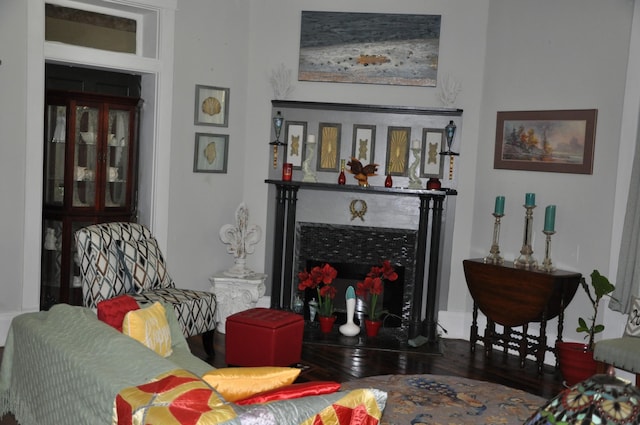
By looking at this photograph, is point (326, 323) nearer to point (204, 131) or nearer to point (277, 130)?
point (277, 130)

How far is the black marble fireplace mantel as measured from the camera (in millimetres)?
5461

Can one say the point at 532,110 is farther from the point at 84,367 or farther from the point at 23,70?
the point at 84,367

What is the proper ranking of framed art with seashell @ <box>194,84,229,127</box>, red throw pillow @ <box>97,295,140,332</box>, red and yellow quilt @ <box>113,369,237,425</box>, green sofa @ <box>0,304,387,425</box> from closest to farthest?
red and yellow quilt @ <box>113,369,237,425</box> → green sofa @ <box>0,304,387,425</box> → red throw pillow @ <box>97,295,140,332</box> → framed art with seashell @ <box>194,84,229,127</box>

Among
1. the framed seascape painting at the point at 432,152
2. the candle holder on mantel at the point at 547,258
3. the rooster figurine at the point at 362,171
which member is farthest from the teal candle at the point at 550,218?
the rooster figurine at the point at 362,171

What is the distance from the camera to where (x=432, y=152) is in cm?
572

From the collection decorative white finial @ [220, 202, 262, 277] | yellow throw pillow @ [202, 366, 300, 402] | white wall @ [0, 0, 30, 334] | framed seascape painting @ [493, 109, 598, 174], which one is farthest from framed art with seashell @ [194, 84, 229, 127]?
yellow throw pillow @ [202, 366, 300, 402]

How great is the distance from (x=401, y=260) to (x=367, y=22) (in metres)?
2.01

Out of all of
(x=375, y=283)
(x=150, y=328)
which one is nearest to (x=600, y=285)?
(x=375, y=283)

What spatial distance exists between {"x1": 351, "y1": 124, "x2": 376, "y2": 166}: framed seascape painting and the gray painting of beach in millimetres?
391

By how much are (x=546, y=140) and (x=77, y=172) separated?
366 cm

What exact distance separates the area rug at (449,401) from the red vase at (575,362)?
Result: 21.6 inches

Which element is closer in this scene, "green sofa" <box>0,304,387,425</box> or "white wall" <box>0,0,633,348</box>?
"green sofa" <box>0,304,387,425</box>

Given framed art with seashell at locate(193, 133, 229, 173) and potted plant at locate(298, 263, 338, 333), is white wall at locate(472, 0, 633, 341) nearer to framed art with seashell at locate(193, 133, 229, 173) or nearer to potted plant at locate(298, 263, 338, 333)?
potted plant at locate(298, 263, 338, 333)

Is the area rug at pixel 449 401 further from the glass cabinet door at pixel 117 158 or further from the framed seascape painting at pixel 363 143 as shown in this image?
the glass cabinet door at pixel 117 158
